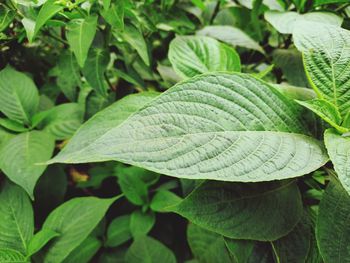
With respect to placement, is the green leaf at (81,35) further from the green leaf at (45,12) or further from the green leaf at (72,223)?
the green leaf at (72,223)

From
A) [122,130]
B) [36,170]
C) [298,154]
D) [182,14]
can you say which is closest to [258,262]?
[298,154]

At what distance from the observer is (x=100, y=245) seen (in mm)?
824

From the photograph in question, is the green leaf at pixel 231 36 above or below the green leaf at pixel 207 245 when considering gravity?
above

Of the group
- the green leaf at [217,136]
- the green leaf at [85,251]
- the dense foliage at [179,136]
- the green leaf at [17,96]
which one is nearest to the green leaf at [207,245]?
the dense foliage at [179,136]

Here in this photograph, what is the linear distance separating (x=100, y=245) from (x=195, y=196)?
377 mm

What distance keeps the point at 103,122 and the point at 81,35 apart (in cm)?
16

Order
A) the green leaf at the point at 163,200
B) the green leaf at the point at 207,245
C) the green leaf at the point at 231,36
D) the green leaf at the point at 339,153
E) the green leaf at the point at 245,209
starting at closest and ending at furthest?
the green leaf at the point at 339,153
the green leaf at the point at 245,209
the green leaf at the point at 207,245
the green leaf at the point at 163,200
the green leaf at the point at 231,36

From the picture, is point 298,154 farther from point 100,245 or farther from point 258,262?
point 100,245

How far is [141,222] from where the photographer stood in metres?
0.85

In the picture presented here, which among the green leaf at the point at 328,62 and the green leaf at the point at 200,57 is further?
the green leaf at the point at 200,57

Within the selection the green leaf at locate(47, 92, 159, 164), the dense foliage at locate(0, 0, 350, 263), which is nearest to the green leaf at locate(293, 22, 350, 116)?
the dense foliage at locate(0, 0, 350, 263)

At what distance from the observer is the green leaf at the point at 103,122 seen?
0.63 meters

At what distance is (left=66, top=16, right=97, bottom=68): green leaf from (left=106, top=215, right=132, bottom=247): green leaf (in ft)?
1.34

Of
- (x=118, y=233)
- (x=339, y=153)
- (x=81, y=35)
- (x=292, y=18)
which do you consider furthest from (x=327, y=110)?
(x=118, y=233)
